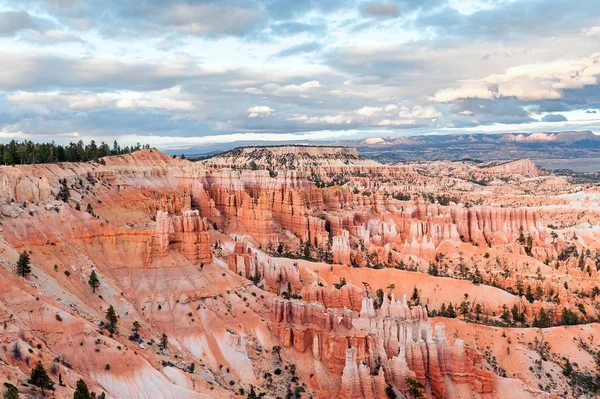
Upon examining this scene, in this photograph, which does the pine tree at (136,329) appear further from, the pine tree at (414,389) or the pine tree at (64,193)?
the pine tree at (414,389)

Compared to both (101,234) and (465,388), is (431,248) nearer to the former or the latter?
(465,388)

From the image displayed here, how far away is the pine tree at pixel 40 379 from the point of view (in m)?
29.3

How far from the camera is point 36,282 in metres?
41.9

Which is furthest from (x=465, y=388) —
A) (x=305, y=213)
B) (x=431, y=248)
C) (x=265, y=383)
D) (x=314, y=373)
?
(x=305, y=213)

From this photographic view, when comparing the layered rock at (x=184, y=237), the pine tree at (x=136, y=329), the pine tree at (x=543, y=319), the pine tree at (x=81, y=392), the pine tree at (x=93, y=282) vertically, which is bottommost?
the pine tree at (x=543, y=319)

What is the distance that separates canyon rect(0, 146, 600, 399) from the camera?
37.8 m

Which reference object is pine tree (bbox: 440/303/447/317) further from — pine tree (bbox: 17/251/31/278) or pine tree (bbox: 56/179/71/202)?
pine tree (bbox: 17/251/31/278)

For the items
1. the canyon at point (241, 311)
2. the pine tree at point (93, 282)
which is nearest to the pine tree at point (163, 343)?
the canyon at point (241, 311)

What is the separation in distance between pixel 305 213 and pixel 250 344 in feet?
169

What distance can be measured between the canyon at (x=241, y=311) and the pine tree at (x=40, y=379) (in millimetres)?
629

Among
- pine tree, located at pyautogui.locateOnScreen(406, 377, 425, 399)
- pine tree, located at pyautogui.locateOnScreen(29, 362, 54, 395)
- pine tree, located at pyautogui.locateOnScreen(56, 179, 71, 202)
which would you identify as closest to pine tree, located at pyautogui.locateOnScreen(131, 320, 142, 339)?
pine tree, located at pyautogui.locateOnScreen(29, 362, 54, 395)

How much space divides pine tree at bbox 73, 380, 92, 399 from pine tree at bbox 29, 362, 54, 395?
1.34 meters

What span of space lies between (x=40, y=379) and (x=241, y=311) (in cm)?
2240

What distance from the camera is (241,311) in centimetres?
→ 5019
